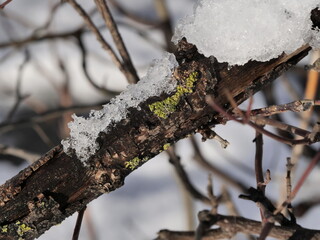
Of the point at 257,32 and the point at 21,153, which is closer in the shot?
the point at 257,32

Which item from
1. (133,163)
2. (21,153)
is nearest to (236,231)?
(133,163)

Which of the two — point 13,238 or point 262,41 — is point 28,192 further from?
point 262,41

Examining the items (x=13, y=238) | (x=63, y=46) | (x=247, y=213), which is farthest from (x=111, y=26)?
(x=63, y=46)

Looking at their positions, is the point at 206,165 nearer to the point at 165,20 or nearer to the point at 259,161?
the point at 259,161

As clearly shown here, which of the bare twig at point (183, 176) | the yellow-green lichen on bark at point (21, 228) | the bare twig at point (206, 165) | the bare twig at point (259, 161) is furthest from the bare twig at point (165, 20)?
the yellow-green lichen on bark at point (21, 228)

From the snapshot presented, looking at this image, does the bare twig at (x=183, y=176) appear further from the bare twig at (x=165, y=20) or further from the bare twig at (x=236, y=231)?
the bare twig at (x=165, y=20)

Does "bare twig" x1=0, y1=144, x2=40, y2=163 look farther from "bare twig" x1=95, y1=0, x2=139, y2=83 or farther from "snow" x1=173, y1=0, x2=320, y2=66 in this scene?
"snow" x1=173, y1=0, x2=320, y2=66
